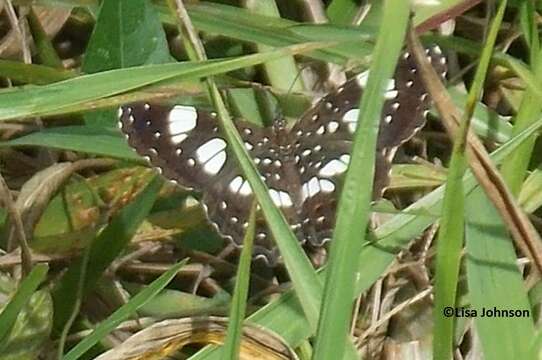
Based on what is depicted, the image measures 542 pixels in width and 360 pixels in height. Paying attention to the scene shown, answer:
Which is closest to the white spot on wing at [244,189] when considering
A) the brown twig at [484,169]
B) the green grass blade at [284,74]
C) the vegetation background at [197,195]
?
the vegetation background at [197,195]

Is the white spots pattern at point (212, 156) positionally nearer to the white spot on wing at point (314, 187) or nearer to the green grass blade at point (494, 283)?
the white spot on wing at point (314, 187)

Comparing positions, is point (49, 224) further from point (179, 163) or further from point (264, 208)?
point (264, 208)

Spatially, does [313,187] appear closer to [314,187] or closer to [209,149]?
[314,187]

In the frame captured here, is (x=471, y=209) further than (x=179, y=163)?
No

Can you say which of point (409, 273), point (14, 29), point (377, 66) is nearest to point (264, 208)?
point (377, 66)

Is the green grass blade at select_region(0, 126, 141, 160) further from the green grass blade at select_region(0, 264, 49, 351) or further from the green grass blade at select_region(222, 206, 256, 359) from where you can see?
the green grass blade at select_region(222, 206, 256, 359)

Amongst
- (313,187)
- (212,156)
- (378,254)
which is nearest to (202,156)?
(212,156)

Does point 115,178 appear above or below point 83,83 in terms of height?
below

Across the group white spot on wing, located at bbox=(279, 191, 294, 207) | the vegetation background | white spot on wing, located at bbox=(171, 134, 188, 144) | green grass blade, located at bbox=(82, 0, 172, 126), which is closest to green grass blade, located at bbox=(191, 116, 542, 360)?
the vegetation background
